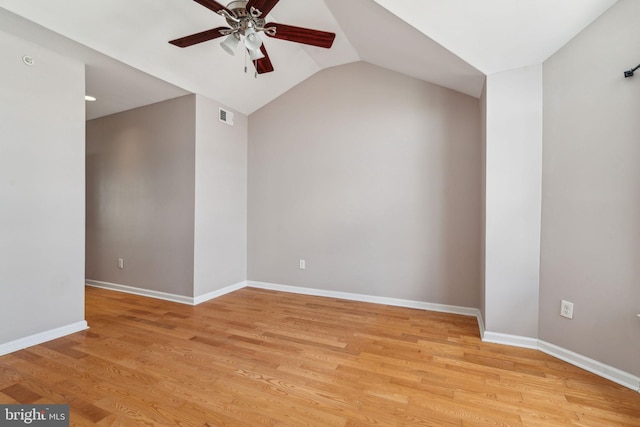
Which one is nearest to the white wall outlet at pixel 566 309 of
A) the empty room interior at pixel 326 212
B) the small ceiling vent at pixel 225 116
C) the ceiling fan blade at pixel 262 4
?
the empty room interior at pixel 326 212

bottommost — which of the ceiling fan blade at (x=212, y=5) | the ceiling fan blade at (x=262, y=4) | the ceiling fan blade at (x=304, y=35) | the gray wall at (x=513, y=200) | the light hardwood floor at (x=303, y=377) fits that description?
→ the light hardwood floor at (x=303, y=377)

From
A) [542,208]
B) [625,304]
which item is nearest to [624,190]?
[542,208]

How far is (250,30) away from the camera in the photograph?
2051mm

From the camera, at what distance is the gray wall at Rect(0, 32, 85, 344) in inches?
87.7

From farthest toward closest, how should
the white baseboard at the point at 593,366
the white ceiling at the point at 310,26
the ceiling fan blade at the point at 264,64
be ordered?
the ceiling fan blade at the point at 264,64, the white ceiling at the point at 310,26, the white baseboard at the point at 593,366

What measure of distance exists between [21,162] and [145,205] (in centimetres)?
149

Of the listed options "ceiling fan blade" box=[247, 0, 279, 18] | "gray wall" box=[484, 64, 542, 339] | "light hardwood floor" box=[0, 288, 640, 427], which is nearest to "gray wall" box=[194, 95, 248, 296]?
"light hardwood floor" box=[0, 288, 640, 427]

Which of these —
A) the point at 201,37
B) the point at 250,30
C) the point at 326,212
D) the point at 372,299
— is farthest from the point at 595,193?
the point at 201,37

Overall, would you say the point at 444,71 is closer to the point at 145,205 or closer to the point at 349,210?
the point at 349,210

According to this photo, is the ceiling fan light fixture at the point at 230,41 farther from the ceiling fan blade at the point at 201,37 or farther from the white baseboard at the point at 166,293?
the white baseboard at the point at 166,293

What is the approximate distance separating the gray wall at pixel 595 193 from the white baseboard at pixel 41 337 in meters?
4.04

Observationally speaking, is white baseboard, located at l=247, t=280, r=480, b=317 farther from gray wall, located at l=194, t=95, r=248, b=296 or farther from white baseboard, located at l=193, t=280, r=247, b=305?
gray wall, located at l=194, t=95, r=248, b=296

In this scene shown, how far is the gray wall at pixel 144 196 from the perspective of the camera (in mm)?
3473

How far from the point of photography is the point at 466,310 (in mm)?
3105
